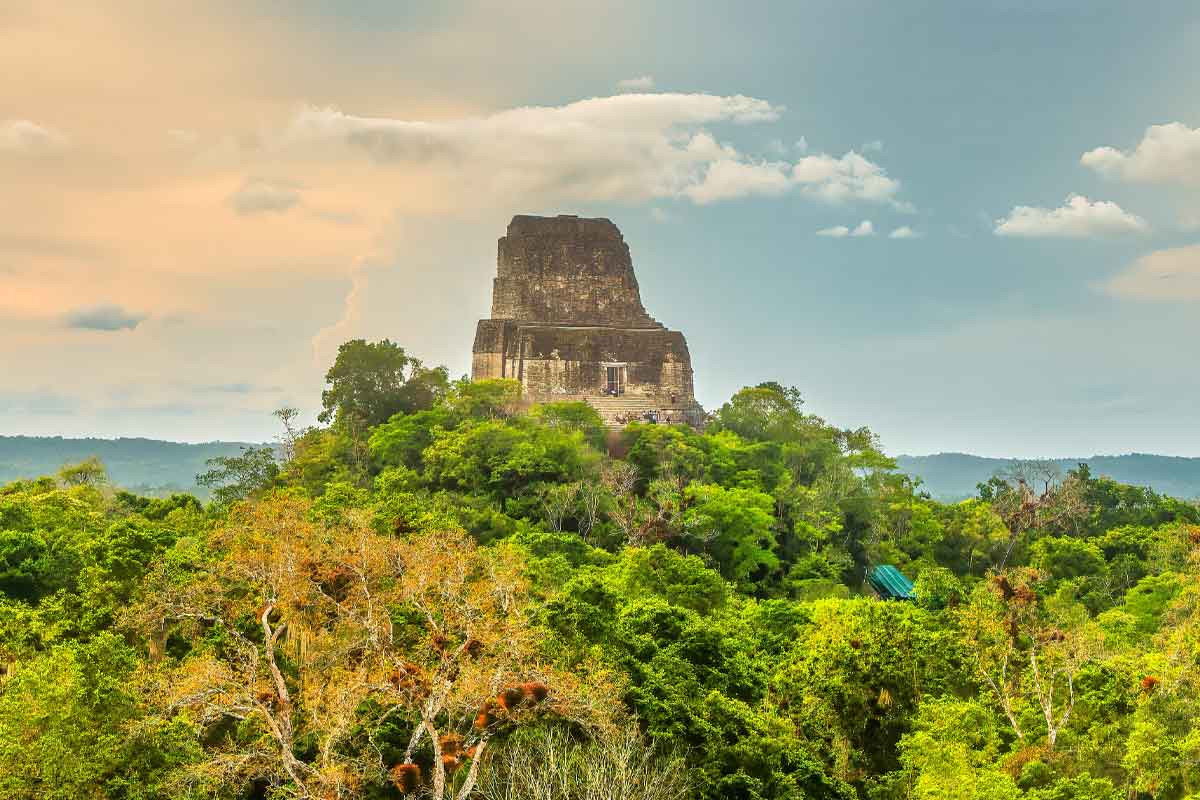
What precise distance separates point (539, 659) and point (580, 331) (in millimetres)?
22551

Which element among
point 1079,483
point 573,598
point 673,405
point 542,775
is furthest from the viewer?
point 1079,483

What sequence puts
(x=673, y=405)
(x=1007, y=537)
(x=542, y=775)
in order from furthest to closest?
(x=673, y=405) < (x=1007, y=537) < (x=542, y=775)

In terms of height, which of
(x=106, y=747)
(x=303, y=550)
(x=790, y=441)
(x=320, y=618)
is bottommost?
(x=106, y=747)

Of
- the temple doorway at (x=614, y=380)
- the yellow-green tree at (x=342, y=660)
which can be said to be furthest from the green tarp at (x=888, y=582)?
the yellow-green tree at (x=342, y=660)

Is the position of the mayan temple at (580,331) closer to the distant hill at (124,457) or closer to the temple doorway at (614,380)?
the temple doorway at (614,380)

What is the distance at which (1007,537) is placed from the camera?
34.9m

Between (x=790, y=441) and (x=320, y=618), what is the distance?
76.1 ft

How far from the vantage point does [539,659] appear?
15727 mm

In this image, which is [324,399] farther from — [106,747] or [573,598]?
[106,747]

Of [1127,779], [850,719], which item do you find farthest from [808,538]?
[1127,779]

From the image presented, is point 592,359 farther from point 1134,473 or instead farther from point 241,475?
point 1134,473

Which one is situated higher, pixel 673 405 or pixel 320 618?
pixel 673 405

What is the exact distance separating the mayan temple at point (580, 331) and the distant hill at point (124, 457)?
126 meters

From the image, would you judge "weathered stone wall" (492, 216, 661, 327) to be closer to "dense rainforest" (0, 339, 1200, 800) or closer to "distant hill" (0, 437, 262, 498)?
"dense rainforest" (0, 339, 1200, 800)
